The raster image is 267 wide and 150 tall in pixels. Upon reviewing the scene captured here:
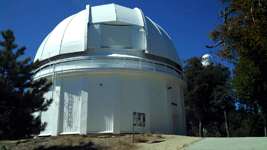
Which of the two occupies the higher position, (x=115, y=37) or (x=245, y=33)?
(x=115, y=37)

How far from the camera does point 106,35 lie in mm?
17016

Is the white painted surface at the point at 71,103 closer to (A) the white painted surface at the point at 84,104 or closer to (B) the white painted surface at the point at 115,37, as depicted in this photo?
(A) the white painted surface at the point at 84,104

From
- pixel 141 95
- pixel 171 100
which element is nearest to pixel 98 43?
pixel 141 95

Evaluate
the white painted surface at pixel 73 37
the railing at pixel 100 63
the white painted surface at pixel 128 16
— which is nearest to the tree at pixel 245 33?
the railing at pixel 100 63

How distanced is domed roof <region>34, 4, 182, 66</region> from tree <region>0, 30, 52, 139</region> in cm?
583

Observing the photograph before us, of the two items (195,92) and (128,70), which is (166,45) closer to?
(128,70)

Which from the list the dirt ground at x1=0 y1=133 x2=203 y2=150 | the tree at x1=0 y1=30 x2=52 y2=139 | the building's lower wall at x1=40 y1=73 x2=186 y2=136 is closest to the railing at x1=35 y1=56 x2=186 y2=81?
the building's lower wall at x1=40 y1=73 x2=186 y2=136

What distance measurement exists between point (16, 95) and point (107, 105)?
6.08m

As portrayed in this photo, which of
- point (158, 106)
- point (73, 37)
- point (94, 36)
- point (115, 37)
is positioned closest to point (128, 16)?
point (115, 37)

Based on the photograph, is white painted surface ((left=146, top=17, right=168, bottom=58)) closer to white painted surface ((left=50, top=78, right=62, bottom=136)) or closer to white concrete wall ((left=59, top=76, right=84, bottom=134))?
white concrete wall ((left=59, top=76, right=84, bottom=134))

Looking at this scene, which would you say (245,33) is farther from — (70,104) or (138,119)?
(70,104)

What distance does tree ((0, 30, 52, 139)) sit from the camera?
9438 millimetres

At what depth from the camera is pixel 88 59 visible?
15859 millimetres

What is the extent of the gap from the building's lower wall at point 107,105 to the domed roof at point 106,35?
245cm
